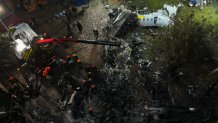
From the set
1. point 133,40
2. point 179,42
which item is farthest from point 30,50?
point 179,42

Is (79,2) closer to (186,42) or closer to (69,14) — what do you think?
(69,14)

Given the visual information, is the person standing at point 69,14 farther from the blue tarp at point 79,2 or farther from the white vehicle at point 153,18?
the white vehicle at point 153,18

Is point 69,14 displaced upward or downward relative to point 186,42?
upward

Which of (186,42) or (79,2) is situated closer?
(186,42)

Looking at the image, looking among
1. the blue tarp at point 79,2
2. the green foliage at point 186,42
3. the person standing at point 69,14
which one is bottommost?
the green foliage at point 186,42

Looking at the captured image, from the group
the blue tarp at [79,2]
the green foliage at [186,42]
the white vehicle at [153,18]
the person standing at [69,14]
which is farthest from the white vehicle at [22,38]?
the green foliage at [186,42]

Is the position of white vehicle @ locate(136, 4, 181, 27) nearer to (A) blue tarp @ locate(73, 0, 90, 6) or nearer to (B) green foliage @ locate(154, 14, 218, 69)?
(B) green foliage @ locate(154, 14, 218, 69)

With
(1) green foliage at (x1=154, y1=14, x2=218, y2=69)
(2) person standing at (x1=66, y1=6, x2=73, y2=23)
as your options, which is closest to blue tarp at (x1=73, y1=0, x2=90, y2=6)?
(2) person standing at (x1=66, y1=6, x2=73, y2=23)

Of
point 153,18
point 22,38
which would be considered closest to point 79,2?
point 22,38

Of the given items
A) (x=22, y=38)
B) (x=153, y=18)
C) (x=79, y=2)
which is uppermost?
(x=79, y=2)
